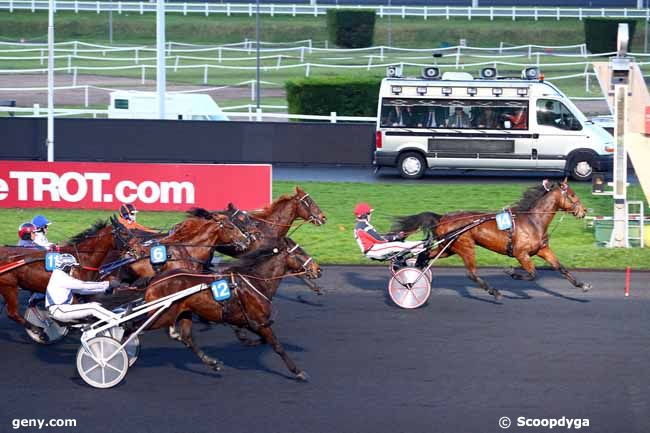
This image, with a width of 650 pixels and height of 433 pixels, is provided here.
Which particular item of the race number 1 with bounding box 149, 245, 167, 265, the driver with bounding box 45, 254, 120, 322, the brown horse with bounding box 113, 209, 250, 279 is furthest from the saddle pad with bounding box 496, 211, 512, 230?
the driver with bounding box 45, 254, 120, 322

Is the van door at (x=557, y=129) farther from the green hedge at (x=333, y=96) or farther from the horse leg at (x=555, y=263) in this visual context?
the horse leg at (x=555, y=263)

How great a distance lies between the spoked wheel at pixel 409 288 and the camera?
1377cm

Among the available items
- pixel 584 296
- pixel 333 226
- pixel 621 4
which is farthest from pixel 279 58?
pixel 584 296

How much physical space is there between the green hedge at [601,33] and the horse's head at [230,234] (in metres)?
38.3

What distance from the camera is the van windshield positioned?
1002 inches

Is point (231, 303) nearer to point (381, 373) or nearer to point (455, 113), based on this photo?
point (381, 373)

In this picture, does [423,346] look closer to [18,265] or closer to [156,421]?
[156,421]

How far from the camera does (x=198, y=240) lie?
12.6 meters

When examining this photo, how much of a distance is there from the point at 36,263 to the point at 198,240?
73.7 inches

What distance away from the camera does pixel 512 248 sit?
14.1m

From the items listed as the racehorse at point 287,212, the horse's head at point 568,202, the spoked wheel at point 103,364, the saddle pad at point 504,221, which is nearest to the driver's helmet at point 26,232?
the spoked wheel at point 103,364

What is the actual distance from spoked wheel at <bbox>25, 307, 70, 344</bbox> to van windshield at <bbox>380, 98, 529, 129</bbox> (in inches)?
572

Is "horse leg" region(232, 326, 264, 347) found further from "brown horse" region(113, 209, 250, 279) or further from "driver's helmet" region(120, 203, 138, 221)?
"driver's helmet" region(120, 203, 138, 221)

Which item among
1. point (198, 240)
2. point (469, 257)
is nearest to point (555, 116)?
point (469, 257)
